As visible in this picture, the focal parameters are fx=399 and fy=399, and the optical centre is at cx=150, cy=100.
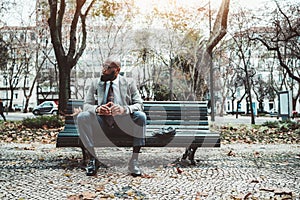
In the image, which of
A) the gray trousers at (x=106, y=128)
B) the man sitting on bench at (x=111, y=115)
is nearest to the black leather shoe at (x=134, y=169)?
the man sitting on bench at (x=111, y=115)

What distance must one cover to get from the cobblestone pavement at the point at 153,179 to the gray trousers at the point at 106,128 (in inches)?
15.9

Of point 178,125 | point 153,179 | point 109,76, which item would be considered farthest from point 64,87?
point 153,179

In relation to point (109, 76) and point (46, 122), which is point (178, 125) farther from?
point (46, 122)

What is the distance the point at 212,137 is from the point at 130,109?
1172 millimetres

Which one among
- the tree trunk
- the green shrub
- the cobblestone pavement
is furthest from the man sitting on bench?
the tree trunk

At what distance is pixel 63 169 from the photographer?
200 inches

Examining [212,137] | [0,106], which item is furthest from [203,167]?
[0,106]

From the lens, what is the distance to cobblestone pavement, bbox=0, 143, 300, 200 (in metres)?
3.80

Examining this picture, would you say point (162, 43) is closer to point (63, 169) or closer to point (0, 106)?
point (0, 106)

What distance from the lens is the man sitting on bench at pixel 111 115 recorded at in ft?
15.2

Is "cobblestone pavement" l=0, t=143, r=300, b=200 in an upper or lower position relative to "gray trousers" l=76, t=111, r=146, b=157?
lower

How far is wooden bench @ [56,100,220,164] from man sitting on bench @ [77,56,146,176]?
0.67 ft

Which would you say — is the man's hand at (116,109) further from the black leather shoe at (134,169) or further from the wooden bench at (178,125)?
the black leather shoe at (134,169)

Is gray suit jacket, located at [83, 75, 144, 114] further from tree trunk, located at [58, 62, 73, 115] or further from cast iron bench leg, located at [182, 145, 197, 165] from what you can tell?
tree trunk, located at [58, 62, 73, 115]
